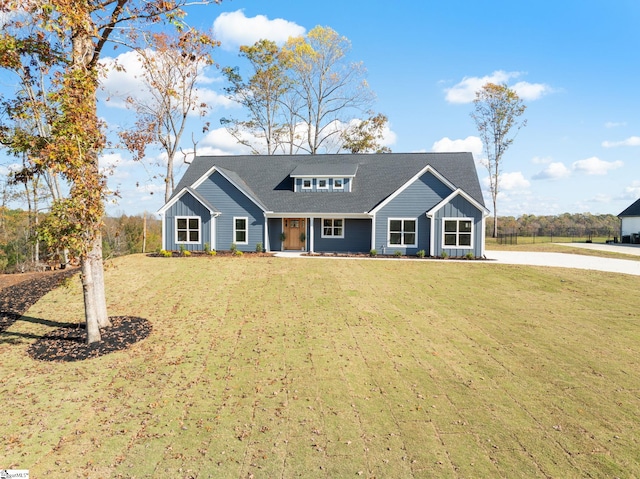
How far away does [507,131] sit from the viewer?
43.0 m

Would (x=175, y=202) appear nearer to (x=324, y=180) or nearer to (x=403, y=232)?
(x=324, y=180)

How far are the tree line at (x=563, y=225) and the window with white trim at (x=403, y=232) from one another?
89.7ft

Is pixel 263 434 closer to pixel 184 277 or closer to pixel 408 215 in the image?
pixel 184 277

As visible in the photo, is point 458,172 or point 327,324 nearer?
point 327,324

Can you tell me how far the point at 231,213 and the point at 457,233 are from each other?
44.4 ft

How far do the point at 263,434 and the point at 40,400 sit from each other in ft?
13.9

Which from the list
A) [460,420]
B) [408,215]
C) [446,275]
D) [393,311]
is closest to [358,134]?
[408,215]

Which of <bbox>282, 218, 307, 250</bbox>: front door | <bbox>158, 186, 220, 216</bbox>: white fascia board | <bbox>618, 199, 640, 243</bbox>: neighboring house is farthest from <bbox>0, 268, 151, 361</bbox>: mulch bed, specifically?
<bbox>618, 199, 640, 243</bbox>: neighboring house

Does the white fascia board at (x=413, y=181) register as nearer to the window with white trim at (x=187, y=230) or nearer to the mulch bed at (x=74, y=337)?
the window with white trim at (x=187, y=230)

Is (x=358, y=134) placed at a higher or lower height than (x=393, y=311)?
higher

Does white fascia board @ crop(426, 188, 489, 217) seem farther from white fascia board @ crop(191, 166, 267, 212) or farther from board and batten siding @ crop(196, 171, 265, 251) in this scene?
board and batten siding @ crop(196, 171, 265, 251)

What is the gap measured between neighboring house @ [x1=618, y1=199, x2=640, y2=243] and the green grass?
2983 cm

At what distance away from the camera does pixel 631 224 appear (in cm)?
3809

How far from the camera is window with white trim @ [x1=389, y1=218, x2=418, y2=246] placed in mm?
23641
